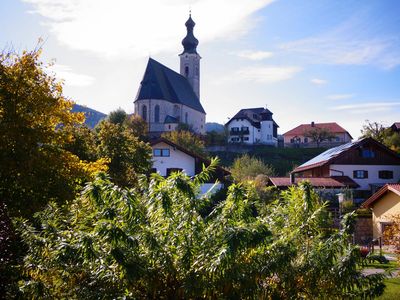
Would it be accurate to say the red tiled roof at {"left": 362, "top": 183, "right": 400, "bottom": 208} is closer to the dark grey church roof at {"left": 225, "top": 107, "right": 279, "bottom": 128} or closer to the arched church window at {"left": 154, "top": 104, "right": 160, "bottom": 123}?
the arched church window at {"left": 154, "top": 104, "right": 160, "bottom": 123}

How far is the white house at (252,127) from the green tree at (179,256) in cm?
8271

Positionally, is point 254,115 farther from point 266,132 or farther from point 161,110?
point 161,110

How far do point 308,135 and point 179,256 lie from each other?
301ft

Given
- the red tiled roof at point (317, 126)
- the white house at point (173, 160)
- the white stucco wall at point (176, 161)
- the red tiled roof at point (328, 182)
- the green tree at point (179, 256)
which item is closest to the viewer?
the green tree at point (179, 256)

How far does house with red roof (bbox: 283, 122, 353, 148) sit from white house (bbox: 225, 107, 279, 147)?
549cm

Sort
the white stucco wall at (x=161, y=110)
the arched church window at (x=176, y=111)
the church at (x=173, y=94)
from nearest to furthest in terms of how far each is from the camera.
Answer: the white stucco wall at (x=161, y=110) < the church at (x=173, y=94) < the arched church window at (x=176, y=111)

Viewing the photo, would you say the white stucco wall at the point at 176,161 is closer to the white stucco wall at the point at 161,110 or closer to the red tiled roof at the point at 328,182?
the red tiled roof at the point at 328,182

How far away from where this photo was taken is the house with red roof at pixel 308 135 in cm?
9443

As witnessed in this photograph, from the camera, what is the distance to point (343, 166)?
145 feet

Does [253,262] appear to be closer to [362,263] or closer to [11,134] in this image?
[362,263]

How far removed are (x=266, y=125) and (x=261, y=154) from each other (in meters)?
12.6

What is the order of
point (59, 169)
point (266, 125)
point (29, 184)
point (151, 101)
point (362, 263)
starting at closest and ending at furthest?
point (362, 263) < point (29, 184) < point (59, 169) < point (151, 101) < point (266, 125)

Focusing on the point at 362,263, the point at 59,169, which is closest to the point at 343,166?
the point at 59,169

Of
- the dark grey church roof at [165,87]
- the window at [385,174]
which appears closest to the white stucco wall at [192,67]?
the dark grey church roof at [165,87]
